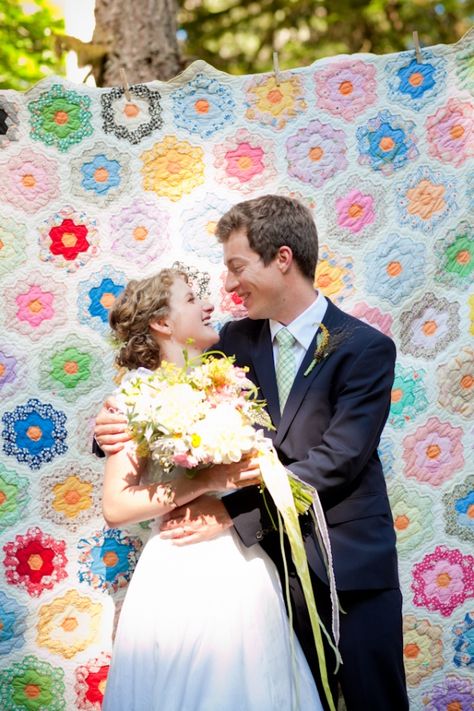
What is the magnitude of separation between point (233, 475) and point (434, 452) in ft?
3.30

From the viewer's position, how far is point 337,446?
2158mm

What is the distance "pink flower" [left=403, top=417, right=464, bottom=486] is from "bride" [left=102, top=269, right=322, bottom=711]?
829 mm

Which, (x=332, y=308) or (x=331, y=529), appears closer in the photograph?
(x=331, y=529)

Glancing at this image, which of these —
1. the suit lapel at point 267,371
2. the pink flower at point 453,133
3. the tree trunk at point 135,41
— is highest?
the tree trunk at point 135,41

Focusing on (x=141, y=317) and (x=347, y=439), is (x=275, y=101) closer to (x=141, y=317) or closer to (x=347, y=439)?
(x=141, y=317)

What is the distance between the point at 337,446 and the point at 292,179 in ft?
3.64

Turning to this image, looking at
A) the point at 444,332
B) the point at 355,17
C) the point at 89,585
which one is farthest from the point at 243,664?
the point at 355,17

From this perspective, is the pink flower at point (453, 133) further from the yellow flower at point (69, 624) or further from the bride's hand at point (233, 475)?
the yellow flower at point (69, 624)

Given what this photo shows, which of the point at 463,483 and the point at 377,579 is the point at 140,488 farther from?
the point at 463,483

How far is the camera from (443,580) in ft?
9.32

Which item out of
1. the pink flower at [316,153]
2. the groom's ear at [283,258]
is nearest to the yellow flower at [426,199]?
the pink flower at [316,153]

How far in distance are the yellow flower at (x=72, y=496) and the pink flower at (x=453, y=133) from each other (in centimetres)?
165

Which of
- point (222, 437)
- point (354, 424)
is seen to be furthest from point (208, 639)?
point (354, 424)

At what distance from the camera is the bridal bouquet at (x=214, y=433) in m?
1.96
